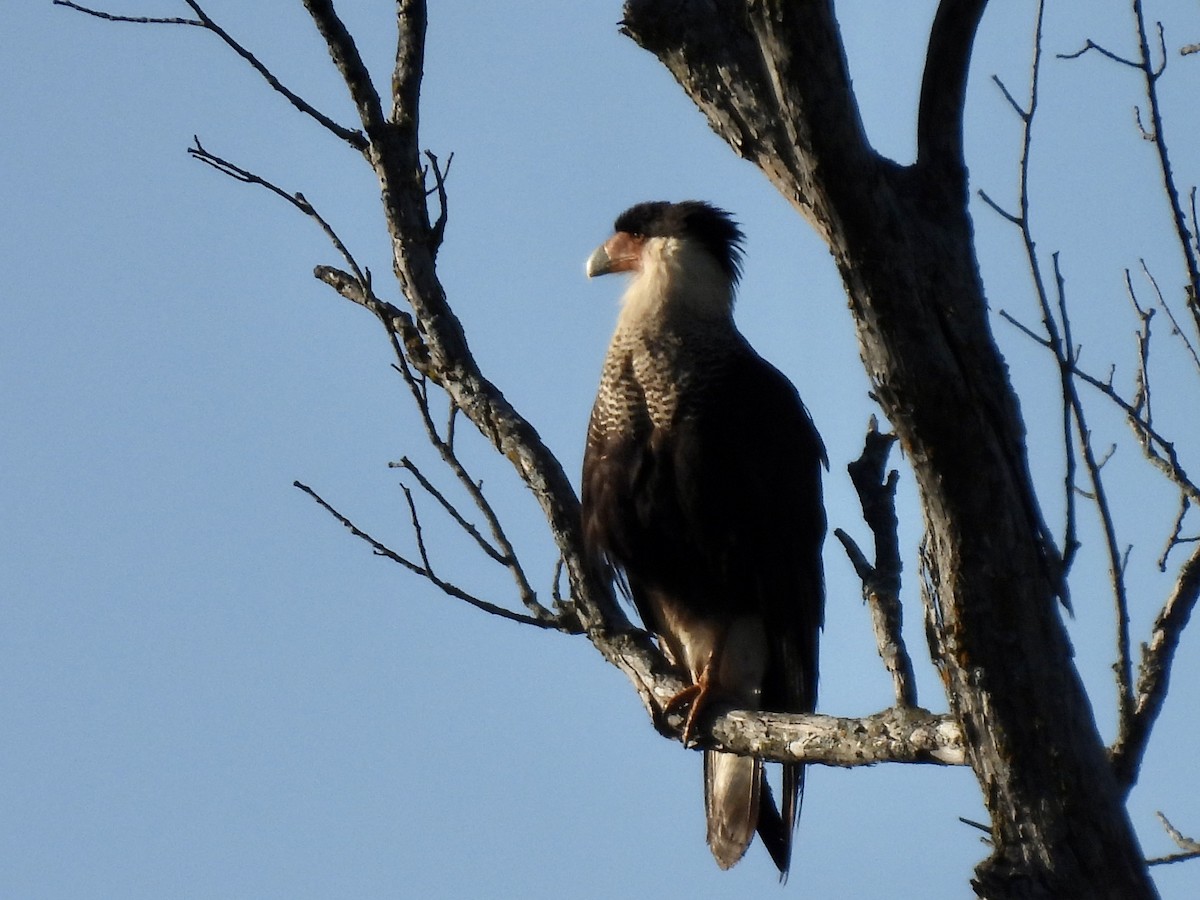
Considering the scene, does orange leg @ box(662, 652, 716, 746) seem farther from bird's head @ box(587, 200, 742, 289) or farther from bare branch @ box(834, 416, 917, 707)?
bird's head @ box(587, 200, 742, 289)

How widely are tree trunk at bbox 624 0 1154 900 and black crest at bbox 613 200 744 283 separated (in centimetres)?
273

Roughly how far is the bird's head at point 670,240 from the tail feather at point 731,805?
5.60 ft

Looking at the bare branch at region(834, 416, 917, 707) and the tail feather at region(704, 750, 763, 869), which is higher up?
the bare branch at region(834, 416, 917, 707)

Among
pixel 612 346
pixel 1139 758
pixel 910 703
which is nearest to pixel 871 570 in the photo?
pixel 910 703

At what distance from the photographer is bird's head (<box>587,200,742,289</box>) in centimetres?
522

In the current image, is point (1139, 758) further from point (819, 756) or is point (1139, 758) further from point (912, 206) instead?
point (912, 206)

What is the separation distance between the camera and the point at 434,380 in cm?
424

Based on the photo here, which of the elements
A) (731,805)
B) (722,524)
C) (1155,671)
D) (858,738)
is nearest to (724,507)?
(722,524)

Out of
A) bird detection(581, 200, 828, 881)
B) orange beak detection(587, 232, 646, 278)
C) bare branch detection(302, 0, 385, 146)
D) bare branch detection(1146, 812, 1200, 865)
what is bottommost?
bare branch detection(1146, 812, 1200, 865)

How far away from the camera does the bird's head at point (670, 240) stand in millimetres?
5219

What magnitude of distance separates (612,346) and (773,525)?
0.87 m

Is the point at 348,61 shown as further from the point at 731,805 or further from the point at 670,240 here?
the point at 731,805

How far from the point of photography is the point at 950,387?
2215mm

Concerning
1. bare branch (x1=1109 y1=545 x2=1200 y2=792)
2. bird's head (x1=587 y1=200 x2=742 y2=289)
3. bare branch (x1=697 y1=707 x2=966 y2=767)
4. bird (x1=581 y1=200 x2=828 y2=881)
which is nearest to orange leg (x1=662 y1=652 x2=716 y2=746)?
bird (x1=581 y1=200 x2=828 y2=881)
